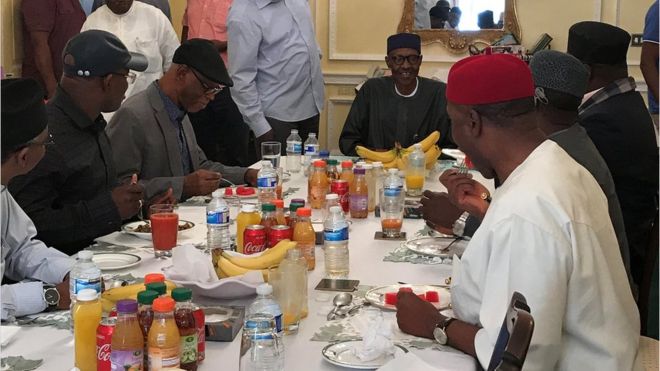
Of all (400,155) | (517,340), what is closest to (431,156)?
(400,155)

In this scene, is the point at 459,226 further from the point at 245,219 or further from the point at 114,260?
the point at 114,260

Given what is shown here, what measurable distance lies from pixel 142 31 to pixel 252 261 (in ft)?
12.4

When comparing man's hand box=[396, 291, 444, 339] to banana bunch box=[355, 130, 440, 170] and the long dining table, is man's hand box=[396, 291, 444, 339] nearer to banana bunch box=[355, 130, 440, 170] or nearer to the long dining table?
the long dining table

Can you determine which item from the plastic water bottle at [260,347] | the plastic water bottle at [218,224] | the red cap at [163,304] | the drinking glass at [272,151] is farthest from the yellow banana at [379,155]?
the red cap at [163,304]

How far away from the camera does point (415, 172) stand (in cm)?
367

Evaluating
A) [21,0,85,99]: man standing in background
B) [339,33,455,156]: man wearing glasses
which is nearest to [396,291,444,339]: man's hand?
[339,33,455,156]: man wearing glasses

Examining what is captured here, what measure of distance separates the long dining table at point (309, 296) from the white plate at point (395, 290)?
9 cm

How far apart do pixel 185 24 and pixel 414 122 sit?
2504mm

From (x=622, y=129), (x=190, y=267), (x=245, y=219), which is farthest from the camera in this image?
(x=622, y=129)

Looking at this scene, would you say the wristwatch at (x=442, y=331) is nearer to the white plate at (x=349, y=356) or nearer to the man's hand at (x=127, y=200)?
the white plate at (x=349, y=356)

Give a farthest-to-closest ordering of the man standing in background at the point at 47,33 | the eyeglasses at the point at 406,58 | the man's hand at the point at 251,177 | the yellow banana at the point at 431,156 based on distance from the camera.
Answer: the man standing in background at the point at 47,33, the eyeglasses at the point at 406,58, the yellow banana at the point at 431,156, the man's hand at the point at 251,177

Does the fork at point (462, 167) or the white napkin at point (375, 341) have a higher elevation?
the white napkin at point (375, 341)

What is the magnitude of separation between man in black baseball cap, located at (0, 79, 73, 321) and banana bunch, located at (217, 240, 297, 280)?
0.39 m

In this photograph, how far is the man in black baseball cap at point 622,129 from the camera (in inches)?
124
